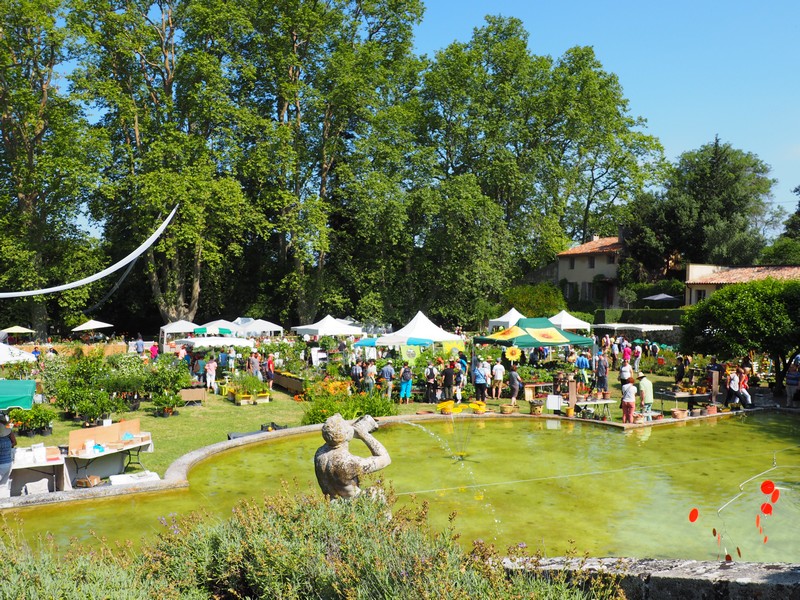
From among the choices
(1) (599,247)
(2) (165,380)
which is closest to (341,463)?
(2) (165,380)

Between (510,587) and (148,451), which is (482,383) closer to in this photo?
(148,451)

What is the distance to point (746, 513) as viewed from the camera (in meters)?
10.1

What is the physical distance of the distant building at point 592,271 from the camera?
5019 centimetres

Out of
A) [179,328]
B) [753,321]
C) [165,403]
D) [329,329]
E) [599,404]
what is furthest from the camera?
[179,328]

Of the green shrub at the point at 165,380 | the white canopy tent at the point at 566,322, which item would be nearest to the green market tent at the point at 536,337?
the white canopy tent at the point at 566,322

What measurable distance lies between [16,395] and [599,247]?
46.6m

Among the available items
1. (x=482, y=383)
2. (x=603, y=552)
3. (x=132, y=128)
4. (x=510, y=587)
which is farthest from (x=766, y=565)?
(x=132, y=128)

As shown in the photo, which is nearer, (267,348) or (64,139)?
(267,348)

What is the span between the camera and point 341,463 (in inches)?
258

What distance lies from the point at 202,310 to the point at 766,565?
137 ft

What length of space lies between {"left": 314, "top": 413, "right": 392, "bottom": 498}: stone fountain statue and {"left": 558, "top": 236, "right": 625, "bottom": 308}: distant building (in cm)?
4463

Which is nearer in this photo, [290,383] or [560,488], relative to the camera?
[560,488]

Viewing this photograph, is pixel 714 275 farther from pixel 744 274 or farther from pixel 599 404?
pixel 599 404

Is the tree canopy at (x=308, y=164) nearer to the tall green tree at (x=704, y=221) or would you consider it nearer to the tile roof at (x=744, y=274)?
the tall green tree at (x=704, y=221)
